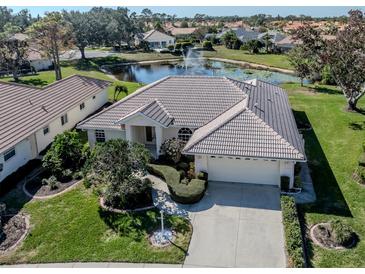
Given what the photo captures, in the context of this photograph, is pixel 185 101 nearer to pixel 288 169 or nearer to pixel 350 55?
pixel 288 169

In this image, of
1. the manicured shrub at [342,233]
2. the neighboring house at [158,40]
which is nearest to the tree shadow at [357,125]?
the manicured shrub at [342,233]

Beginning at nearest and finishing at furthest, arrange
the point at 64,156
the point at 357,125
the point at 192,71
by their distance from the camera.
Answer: the point at 64,156, the point at 357,125, the point at 192,71

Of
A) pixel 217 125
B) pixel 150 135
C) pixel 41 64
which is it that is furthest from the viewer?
pixel 41 64

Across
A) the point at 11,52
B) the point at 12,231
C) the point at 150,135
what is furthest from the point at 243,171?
the point at 11,52

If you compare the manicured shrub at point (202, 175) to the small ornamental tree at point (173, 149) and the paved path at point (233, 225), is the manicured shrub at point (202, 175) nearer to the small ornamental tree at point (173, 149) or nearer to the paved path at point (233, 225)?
the paved path at point (233, 225)

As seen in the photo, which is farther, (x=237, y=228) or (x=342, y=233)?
(x=237, y=228)

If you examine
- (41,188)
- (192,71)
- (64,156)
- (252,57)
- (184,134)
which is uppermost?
(252,57)
